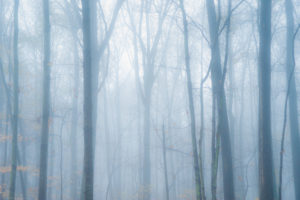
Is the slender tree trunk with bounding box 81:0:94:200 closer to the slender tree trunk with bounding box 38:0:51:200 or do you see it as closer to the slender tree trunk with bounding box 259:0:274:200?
the slender tree trunk with bounding box 38:0:51:200

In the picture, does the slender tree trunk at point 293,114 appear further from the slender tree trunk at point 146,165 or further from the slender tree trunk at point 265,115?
the slender tree trunk at point 146,165

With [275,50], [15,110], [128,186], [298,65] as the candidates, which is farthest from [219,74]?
[128,186]

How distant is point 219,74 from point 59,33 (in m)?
10.4

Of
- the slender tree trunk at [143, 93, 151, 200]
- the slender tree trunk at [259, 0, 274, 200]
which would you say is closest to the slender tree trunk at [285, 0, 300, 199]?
the slender tree trunk at [259, 0, 274, 200]

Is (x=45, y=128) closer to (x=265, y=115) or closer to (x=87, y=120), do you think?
(x=87, y=120)

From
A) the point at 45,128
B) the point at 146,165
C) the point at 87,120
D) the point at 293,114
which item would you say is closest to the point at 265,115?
the point at 87,120

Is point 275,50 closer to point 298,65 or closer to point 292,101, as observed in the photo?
point 298,65

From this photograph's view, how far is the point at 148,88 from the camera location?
13633 millimetres

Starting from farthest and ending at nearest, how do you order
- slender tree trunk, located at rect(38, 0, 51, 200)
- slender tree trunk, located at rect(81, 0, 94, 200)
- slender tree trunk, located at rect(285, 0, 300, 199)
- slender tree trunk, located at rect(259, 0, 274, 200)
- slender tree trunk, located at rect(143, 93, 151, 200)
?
1. slender tree trunk, located at rect(143, 93, 151, 200)
2. slender tree trunk, located at rect(285, 0, 300, 199)
3. slender tree trunk, located at rect(38, 0, 51, 200)
4. slender tree trunk, located at rect(259, 0, 274, 200)
5. slender tree trunk, located at rect(81, 0, 94, 200)

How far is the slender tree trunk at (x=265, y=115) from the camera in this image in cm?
617

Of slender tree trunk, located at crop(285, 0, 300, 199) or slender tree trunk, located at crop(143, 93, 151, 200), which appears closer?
slender tree trunk, located at crop(285, 0, 300, 199)

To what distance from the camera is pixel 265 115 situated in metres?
6.34

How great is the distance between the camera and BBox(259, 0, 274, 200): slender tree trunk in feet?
20.2

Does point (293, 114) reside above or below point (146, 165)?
above
